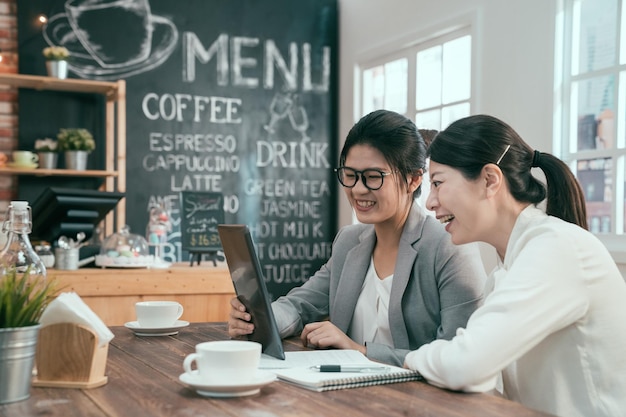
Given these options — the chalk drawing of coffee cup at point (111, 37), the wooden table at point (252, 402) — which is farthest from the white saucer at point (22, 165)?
the wooden table at point (252, 402)

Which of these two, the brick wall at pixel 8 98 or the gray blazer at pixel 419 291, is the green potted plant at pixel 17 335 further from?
the brick wall at pixel 8 98

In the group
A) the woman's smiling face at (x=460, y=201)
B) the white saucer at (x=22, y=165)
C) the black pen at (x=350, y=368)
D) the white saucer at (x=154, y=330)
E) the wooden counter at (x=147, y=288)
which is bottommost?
the wooden counter at (x=147, y=288)

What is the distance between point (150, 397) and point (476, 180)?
0.89 metres

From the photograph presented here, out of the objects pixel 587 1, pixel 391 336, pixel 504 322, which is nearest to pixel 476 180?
pixel 504 322

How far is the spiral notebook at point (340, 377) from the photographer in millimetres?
1417

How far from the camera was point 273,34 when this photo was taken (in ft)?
18.9

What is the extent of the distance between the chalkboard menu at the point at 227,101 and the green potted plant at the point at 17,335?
13.0ft

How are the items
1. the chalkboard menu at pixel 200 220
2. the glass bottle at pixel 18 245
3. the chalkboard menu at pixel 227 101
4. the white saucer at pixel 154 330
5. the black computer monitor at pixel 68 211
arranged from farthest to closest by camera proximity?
the chalkboard menu at pixel 227 101, the chalkboard menu at pixel 200 220, the black computer monitor at pixel 68 211, the white saucer at pixel 154 330, the glass bottle at pixel 18 245

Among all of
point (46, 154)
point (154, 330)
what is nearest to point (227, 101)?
point (46, 154)

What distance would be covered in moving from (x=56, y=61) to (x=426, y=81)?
2.43 metres

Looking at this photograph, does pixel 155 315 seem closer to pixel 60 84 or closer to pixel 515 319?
pixel 515 319

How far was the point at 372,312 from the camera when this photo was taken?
2.22m

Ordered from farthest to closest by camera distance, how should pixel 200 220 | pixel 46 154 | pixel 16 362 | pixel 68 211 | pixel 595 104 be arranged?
pixel 46 154, pixel 200 220, pixel 595 104, pixel 68 211, pixel 16 362

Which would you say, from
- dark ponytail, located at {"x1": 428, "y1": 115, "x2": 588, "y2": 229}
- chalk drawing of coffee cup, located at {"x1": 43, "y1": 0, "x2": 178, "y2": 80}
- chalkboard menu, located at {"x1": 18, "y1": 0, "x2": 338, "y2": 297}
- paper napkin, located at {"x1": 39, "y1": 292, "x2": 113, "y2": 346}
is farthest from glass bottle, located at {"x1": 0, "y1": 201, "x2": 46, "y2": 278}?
chalk drawing of coffee cup, located at {"x1": 43, "y1": 0, "x2": 178, "y2": 80}
